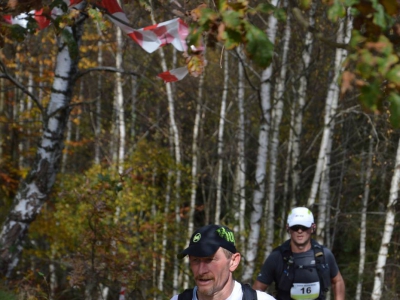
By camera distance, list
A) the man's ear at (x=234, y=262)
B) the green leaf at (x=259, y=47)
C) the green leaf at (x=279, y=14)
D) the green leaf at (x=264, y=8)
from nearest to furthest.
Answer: the green leaf at (x=259, y=47) < the green leaf at (x=264, y=8) < the green leaf at (x=279, y=14) < the man's ear at (x=234, y=262)

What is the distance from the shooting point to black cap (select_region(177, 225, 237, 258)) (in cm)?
269

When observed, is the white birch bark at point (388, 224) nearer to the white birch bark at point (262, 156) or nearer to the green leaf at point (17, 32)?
the white birch bark at point (262, 156)

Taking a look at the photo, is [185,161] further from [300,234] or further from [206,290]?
[206,290]

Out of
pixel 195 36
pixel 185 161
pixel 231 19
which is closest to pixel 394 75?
pixel 231 19

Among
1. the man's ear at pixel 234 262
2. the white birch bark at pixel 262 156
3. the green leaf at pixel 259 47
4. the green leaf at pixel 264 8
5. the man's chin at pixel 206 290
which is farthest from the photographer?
the white birch bark at pixel 262 156

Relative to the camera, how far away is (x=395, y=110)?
62.9 inches

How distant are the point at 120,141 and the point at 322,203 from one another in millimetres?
7999

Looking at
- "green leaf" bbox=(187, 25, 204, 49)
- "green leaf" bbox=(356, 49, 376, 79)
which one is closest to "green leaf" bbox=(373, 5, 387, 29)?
"green leaf" bbox=(356, 49, 376, 79)

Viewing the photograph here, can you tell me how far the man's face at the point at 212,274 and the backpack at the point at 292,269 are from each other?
1.90 m

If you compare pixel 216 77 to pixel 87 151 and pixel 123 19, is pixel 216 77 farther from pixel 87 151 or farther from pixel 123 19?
pixel 123 19

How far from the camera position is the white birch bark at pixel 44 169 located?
20.6 feet

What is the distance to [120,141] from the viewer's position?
17.6 meters

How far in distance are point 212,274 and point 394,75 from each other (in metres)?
1.42

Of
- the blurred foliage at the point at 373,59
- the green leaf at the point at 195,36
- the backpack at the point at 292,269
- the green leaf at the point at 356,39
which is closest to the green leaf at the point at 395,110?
the blurred foliage at the point at 373,59
